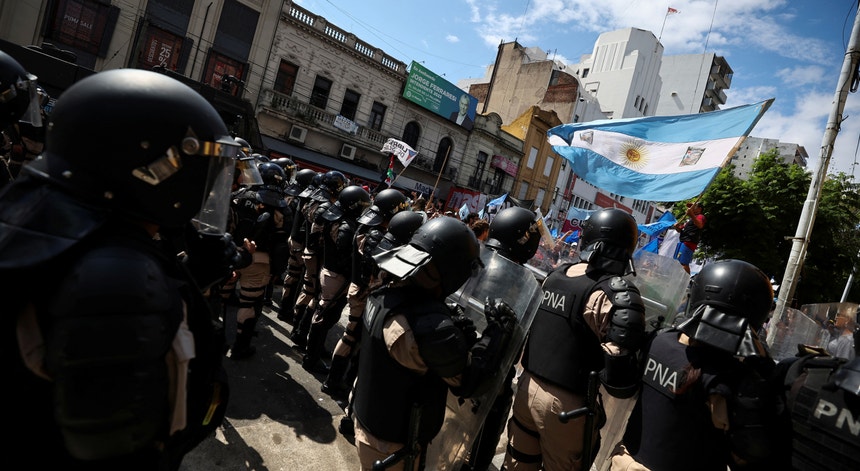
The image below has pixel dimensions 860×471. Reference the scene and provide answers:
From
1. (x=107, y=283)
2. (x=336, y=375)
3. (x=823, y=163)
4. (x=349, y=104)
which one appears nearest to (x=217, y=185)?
(x=107, y=283)

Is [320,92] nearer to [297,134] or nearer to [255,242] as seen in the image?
[297,134]

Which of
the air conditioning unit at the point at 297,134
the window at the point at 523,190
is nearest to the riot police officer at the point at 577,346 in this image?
the air conditioning unit at the point at 297,134

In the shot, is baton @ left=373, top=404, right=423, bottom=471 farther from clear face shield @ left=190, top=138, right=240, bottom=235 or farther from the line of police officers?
clear face shield @ left=190, top=138, right=240, bottom=235

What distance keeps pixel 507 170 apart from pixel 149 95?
101ft

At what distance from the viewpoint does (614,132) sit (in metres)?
5.98

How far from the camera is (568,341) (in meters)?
2.88

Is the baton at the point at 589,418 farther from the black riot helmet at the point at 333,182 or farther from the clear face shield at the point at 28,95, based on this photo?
the black riot helmet at the point at 333,182

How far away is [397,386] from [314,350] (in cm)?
275

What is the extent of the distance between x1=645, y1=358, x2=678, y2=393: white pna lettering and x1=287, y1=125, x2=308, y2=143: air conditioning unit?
20.7 metres

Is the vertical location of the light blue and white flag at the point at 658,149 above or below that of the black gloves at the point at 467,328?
above

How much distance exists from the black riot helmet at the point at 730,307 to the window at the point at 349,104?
22.4 m

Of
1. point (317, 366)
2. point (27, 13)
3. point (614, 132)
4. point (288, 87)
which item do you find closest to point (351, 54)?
point (288, 87)

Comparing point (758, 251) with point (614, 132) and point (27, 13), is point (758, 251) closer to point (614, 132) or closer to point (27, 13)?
point (614, 132)

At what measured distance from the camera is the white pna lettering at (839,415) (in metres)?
1.63
